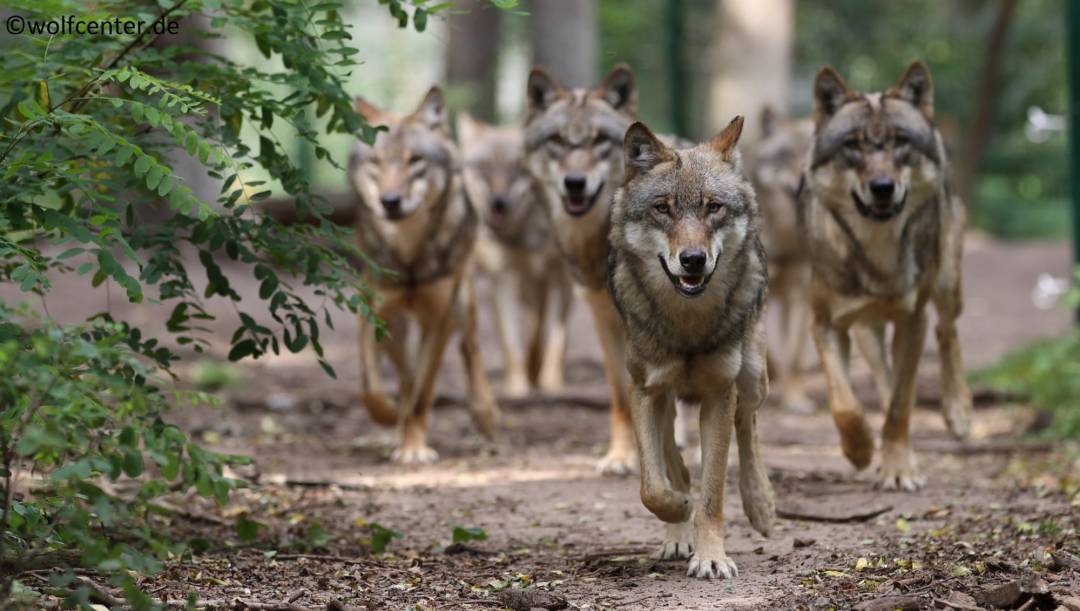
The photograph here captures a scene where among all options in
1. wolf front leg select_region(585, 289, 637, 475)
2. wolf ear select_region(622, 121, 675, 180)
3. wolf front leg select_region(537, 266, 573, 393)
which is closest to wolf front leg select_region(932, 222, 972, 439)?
wolf front leg select_region(585, 289, 637, 475)

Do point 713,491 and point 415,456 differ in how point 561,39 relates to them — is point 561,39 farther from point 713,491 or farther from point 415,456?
point 713,491

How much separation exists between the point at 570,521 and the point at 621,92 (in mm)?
3255

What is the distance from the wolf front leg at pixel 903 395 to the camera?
24.1ft

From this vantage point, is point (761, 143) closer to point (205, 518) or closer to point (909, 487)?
point (909, 487)

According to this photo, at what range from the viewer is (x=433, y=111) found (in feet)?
30.1

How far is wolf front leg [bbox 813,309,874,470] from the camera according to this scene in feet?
23.6

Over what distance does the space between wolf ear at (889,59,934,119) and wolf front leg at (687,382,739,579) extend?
9.03ft

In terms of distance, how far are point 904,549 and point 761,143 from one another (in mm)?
6810

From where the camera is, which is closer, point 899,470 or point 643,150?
point 643,150

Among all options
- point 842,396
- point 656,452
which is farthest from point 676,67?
point 656,452

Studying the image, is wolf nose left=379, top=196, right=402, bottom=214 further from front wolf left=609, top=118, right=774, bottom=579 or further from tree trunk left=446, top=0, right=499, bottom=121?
tree trunk left=446, top=0, right=499, bottom=121

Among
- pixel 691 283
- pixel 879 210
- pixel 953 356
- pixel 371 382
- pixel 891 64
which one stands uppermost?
pixel 891 64

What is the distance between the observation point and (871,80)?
2480 centimetres

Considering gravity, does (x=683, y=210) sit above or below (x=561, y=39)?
below
